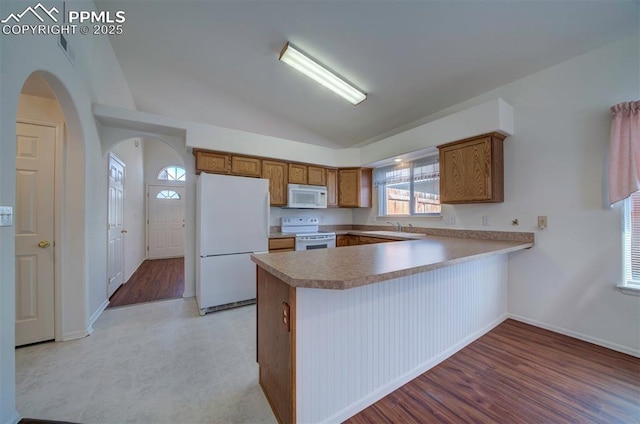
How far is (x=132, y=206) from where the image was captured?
4.79m

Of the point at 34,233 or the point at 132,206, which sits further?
the point at 132,206

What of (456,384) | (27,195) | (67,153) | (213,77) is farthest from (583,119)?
(27,195)

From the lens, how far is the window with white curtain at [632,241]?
1.94 metres

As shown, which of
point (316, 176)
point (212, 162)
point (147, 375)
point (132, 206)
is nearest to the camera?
point (147, 375)

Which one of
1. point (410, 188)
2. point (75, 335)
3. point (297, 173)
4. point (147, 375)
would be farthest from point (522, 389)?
point (75, 335)

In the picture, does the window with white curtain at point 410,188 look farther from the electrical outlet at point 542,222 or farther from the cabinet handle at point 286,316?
the cabinet handle at point 286,316

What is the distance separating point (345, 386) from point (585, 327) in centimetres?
248

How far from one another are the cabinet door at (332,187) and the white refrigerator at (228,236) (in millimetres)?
1443

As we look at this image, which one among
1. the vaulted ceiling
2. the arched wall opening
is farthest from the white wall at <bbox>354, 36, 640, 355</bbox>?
the arched wall opening

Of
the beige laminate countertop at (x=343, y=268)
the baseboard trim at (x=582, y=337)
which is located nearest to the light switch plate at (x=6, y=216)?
the beige laminate countertop at (x=343, y=268)

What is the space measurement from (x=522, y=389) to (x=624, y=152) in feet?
6.81

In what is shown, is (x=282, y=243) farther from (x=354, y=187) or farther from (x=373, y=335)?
(x=373, y=335)

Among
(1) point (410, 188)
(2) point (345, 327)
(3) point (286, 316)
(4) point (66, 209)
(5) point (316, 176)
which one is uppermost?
(5) point (316, 176)

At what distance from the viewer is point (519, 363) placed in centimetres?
185
